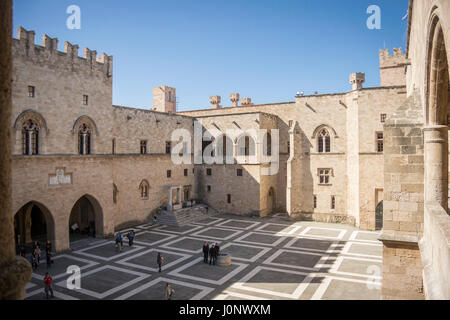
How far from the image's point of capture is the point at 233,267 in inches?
650

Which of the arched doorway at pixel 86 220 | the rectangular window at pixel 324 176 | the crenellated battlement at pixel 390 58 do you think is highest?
the crenellated battlement at pixel 390 58

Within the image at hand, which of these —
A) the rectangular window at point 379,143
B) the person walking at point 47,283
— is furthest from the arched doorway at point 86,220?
the rectangular window at point 379,143

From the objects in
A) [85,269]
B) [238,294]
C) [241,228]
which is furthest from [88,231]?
[238,294]

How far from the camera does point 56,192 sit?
18.5 meters

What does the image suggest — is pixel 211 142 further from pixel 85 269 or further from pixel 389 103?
pixel 85 269

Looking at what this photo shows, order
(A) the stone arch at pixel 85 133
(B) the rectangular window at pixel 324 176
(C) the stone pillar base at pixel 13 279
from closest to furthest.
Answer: (C) the stone pillar base at pixel 13 279
(A) the stone arch at pixel 85 133
(B) the rectangular window at pixel 324 176

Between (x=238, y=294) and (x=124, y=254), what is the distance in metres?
8.59

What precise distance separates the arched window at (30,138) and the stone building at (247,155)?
6 cm

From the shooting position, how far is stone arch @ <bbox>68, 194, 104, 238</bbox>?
21406mm

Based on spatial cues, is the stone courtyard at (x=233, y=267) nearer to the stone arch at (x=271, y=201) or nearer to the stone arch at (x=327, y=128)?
the stone arch at (x=271, y=201)

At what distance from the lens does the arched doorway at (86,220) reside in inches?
846

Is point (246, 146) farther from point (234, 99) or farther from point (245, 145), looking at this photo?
point (234, 99)

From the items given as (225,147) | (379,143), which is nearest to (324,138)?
(379,143)

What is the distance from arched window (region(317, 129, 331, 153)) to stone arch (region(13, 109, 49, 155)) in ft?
73.1
